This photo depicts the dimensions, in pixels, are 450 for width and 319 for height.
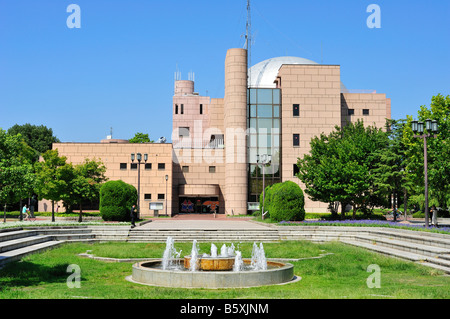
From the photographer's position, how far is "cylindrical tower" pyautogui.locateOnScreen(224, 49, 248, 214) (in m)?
57.7

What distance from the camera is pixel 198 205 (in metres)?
63.5

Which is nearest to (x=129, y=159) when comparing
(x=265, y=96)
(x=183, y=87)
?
(x=265, y=96)

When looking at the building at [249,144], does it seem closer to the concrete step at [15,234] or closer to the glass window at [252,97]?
the glass window at [252,97]

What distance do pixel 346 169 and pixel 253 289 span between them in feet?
87.8

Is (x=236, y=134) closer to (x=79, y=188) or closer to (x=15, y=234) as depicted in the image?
(x=79, y=188)

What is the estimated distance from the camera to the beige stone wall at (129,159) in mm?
58781

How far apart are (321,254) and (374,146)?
74.1ft

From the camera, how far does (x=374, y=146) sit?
40094mm

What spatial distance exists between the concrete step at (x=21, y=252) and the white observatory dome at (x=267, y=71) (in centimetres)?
4971

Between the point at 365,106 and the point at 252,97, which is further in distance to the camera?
the point at 365,106

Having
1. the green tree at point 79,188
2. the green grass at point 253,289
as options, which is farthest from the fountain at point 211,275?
the green tree at point 79,188
